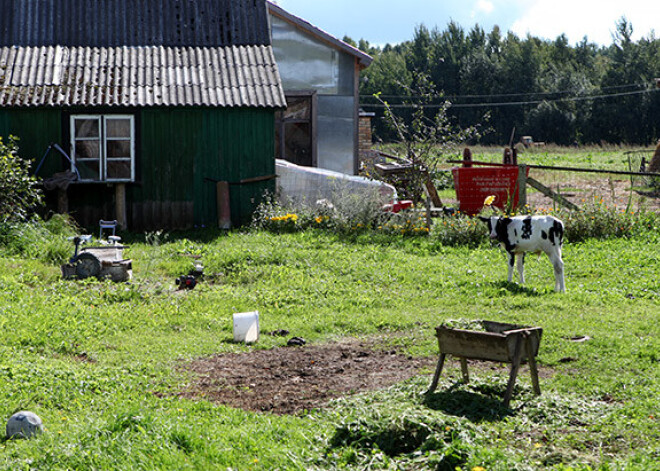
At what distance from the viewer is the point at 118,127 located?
17859mm

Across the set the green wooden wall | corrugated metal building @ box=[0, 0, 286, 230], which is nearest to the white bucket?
the green wooden wall

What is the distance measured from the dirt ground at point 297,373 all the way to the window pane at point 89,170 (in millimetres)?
9886

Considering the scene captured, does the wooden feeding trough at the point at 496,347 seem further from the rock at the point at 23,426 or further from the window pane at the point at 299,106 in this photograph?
the window pane at the point at 299,106

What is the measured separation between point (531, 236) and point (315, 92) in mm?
11188

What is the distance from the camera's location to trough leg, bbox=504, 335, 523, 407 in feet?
22.4

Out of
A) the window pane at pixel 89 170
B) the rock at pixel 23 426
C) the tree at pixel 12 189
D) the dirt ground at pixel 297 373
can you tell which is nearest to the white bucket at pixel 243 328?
the dirt ground at pixel 297 373

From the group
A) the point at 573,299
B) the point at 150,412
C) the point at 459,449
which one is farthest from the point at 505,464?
the point at 573,299

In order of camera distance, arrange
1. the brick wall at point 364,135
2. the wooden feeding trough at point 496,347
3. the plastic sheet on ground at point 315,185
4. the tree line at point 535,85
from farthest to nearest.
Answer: the tree line at point 535,85 < the brick wall at point 364,135 < the plastic sheet on ground at point 315,185 < the wooden feeding trough at point 496,347

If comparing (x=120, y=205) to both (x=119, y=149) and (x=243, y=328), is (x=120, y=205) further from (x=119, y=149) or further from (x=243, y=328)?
(x=243, y=328)

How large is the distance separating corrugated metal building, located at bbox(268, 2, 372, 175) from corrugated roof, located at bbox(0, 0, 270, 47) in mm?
2105

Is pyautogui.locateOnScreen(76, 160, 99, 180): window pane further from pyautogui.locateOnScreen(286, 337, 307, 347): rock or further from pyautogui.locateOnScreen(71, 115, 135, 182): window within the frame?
pyautogui.locateOnScreen(286, 337, 307, 347): rock

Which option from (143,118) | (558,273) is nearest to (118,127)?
(143,118)

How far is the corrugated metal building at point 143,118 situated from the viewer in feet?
57.7

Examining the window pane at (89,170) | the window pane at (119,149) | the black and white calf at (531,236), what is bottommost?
the black and white calf at (531,236)
